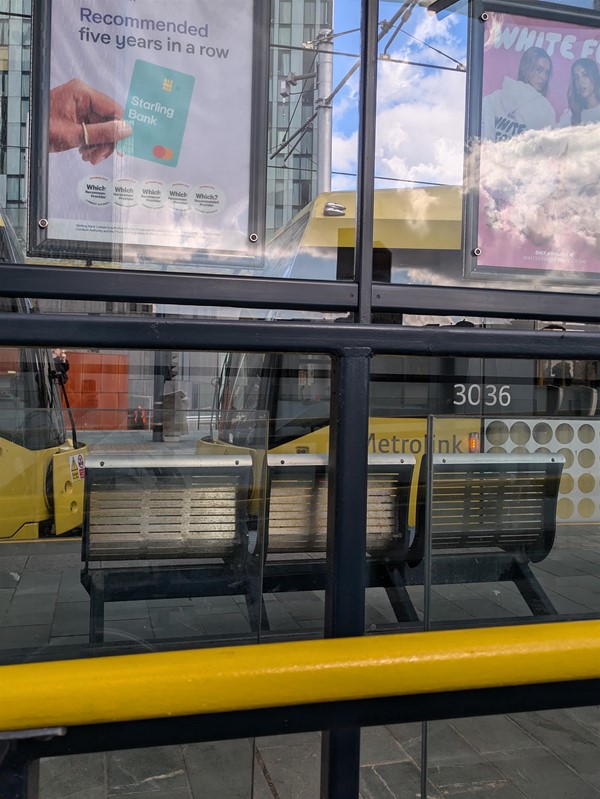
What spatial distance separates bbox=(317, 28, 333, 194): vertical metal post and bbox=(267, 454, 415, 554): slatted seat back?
1.06 meters

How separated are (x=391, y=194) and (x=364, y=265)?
0.25 meters

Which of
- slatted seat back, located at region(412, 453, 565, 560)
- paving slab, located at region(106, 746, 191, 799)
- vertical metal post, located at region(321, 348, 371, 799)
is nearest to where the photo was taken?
vertical metal post, located at region(321, 348, 371, 799)

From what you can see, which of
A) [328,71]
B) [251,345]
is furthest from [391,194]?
[251,345]

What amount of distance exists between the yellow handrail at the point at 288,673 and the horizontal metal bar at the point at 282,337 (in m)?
0.56

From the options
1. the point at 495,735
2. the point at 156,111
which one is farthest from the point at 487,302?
the point at 495,735

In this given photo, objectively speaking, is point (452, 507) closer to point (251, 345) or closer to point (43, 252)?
point (251, 345)

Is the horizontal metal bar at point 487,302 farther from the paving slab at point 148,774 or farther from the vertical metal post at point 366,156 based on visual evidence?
the paving slab at point 148,774

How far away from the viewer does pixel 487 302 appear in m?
1.71

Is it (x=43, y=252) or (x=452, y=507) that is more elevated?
(x=43, y=252)

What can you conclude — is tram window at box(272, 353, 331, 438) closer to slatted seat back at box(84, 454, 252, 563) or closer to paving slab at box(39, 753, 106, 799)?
slatted seat back at box(84, 454, 252, 563)

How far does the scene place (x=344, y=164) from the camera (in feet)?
5.52

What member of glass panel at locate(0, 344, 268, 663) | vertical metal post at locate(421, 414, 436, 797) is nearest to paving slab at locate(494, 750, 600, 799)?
vertical metal post at locate(421, 414, 436, 797)

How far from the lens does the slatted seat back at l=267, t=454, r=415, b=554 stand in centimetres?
255

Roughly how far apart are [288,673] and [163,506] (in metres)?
1.12
